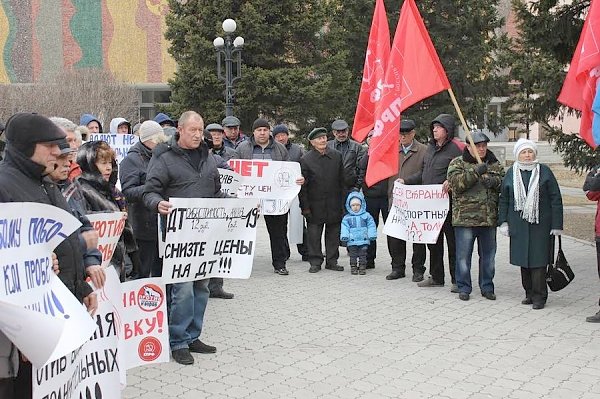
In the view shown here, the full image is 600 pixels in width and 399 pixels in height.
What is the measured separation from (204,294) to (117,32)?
162 feet

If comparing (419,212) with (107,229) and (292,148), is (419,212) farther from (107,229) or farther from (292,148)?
(107,229)

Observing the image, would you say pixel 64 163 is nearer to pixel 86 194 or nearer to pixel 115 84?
pixel 86 194

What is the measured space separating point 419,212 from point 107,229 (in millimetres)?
5051

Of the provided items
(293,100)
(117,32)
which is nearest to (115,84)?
(117,32)

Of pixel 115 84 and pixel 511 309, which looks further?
pixel 115 84

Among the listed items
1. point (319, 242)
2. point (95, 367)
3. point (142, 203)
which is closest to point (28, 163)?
point (95, 367)

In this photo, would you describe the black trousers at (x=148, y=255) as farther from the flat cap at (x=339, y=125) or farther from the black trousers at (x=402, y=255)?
the flat cap at (x=339, y=125)

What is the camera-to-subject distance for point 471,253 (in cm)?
893

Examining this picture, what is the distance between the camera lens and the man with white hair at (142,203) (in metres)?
7.31

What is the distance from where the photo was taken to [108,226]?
5.61m

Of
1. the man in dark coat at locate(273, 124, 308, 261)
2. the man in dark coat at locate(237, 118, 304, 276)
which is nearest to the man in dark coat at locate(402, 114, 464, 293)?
the man in dark coat at locate(237, 118, 304, 276)

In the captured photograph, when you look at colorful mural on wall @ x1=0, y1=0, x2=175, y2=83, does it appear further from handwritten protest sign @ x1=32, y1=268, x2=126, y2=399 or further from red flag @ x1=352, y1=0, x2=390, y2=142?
handwritten protest sign @ x1=32, y1=268, x2=126, y2=399

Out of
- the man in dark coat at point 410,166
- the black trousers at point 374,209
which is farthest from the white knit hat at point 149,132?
the black trousers at point 374,209

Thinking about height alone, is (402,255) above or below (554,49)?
below
